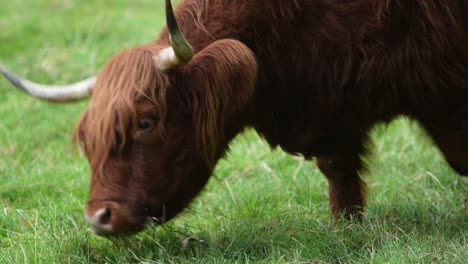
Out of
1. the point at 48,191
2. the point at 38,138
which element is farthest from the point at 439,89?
the point at 38,138

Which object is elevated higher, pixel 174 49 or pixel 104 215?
pixel 174 49

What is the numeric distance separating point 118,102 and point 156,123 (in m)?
0.19

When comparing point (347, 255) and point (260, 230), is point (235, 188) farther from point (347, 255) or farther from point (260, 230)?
point (347, 255)

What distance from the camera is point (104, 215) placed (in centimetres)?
401

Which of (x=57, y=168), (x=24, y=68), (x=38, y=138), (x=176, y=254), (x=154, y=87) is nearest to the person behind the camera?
(x=154, y=87)

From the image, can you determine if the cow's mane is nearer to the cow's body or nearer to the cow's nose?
the cow's nose

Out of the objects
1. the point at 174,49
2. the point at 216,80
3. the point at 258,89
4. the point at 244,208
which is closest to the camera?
the point at 174,49

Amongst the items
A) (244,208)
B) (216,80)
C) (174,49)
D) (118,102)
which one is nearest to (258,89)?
(216,80)

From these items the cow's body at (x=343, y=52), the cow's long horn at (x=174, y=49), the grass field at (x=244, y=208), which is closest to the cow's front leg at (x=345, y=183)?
the grass field at (x=244, y=208)

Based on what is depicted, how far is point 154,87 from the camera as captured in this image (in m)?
4.08

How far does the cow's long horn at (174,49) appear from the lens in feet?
12.6

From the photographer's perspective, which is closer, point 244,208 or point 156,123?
point 156,123

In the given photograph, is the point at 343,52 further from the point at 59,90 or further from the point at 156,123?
the point at 59,90

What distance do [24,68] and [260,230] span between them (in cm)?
485
